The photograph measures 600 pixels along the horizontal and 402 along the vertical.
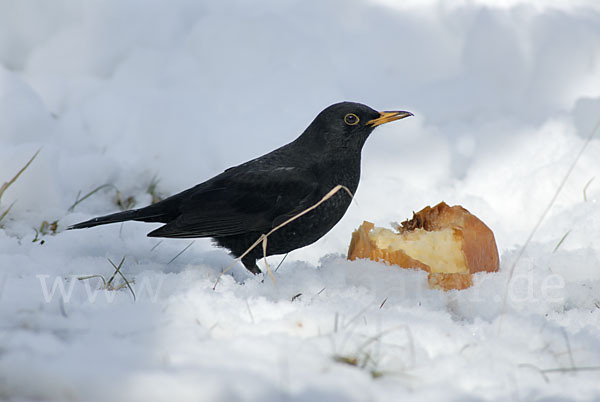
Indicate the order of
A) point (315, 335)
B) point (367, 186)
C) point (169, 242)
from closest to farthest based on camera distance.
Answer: point (315, 335) → point (169, 242) → point (367, 186)

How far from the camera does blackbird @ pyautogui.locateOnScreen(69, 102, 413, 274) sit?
2951 mm

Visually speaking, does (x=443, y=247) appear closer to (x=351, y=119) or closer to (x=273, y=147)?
(x=351, y=119)

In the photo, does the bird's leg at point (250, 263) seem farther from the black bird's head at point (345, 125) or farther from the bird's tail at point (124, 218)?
the black bird's head at point (345, 125)

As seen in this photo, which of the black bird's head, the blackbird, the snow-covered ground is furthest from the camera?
the black bird's head

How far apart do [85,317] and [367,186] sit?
2543 mm

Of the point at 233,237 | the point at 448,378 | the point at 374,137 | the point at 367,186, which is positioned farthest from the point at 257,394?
the point at 374,137

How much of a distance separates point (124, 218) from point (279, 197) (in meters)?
0.70

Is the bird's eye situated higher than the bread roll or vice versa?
the bird's eye

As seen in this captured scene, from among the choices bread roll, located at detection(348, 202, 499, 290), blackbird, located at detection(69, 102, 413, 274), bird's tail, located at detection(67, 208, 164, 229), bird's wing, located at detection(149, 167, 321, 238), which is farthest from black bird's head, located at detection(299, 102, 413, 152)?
bird's tail, located at detection(67, 208, 164, 229)

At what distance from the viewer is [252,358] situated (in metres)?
1.67

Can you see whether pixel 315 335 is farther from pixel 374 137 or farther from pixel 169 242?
pixel 374 137

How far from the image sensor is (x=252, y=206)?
3000 millimetres

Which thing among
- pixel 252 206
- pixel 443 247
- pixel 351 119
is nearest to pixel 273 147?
pixel 351 119

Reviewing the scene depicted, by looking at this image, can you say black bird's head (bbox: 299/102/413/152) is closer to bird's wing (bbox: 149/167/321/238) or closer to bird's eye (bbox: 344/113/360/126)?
bird's eye (bbox: 344/113/360/126)
